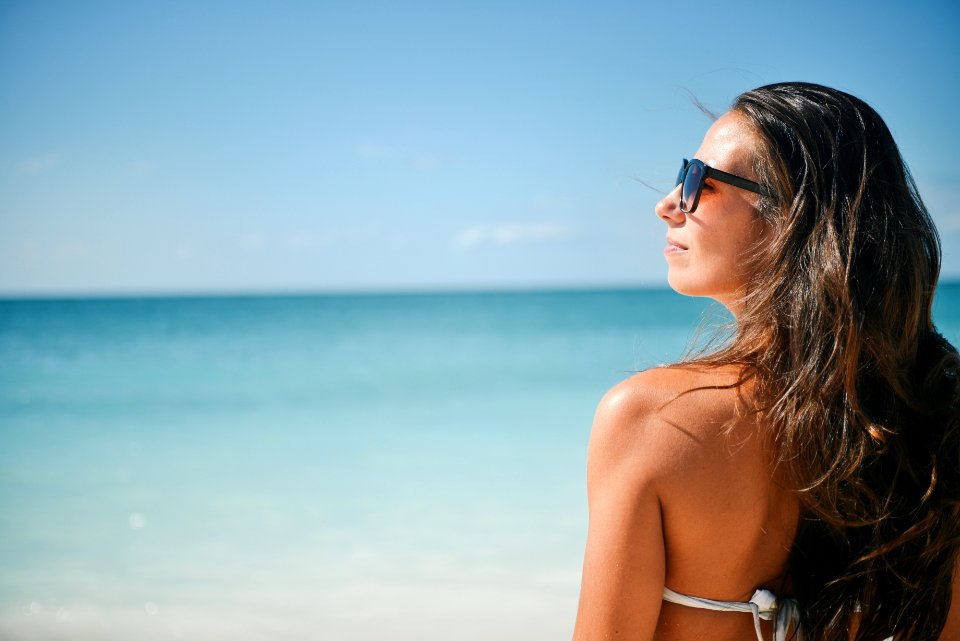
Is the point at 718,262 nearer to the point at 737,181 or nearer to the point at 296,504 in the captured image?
the point at 737,181

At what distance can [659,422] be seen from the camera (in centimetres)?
109

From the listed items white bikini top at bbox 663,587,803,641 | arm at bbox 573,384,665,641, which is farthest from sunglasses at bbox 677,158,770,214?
white bikini top at bbox 663,587,803,641

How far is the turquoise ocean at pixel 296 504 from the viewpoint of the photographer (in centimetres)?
460

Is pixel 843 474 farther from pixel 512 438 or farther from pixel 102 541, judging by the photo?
pixel 512 438

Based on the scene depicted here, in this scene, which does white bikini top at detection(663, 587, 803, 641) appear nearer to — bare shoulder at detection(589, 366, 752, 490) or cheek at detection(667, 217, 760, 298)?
bare shoulder at detection(589, 366, 752, 490)

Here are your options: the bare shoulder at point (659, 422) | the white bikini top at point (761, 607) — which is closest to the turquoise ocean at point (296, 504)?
the bare shoulder at point (659, 422)

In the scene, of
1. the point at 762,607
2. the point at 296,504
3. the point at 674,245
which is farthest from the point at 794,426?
the point at 296,504

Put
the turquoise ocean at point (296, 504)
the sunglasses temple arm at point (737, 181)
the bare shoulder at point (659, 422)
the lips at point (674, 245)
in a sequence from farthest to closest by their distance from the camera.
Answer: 1. the turquoise ocean at point (296, 504)
2. the lips at point (674, 245)
3. the sunglasses temple arm at point (737, 181)
4. the bare shoulder at point (659, 422)

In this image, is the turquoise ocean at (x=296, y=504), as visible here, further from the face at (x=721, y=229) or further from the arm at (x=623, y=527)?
the arm at (x=623, y=527)

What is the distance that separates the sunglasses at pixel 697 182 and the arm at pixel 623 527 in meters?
0.47

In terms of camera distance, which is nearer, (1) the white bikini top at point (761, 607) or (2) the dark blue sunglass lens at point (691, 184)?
(1) the white bikini top at point (761, 607)

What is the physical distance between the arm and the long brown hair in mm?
206

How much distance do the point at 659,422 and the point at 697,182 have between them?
52 cm

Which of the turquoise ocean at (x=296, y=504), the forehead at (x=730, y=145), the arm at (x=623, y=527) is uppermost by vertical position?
the forehead at (x=730, y=145)
